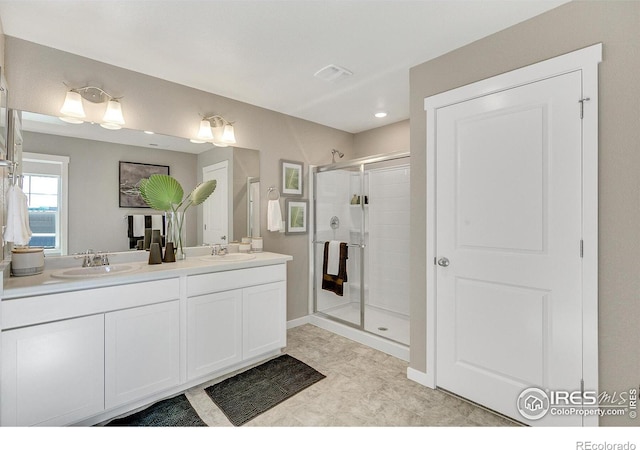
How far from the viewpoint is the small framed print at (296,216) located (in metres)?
3.35

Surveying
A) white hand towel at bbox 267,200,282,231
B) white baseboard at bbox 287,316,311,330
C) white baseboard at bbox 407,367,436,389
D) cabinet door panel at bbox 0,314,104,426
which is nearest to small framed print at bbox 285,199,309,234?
white hand towel at bbox 267,200,282,231

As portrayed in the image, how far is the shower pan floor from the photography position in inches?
118

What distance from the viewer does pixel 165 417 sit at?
1.82 meters

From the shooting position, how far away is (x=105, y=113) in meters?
2.19

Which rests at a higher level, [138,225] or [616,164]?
[616,164]

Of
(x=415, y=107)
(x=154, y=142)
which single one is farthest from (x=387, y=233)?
(x=154, y=142)

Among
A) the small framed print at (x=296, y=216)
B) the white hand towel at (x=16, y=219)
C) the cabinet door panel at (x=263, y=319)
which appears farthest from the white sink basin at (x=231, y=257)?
the white hand towel at (x=16, y=219)

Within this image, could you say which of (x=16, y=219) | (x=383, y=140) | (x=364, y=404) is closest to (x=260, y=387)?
(x=364, y=404)

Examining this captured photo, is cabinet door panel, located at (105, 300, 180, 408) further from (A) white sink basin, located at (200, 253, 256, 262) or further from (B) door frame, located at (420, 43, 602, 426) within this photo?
(B) door frame, located at (420, 43, 602, 426)

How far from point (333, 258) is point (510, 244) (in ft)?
6.08

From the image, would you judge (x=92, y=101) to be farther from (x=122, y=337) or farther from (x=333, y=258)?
(x=333, y=258)

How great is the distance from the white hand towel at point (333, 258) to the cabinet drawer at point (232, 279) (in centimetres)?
81

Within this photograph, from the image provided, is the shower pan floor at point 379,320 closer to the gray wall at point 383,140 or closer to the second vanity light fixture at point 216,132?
the gray wall at point 383,140

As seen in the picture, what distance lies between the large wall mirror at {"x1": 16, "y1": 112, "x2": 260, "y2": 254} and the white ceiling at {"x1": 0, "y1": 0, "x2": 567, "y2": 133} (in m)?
0.53
